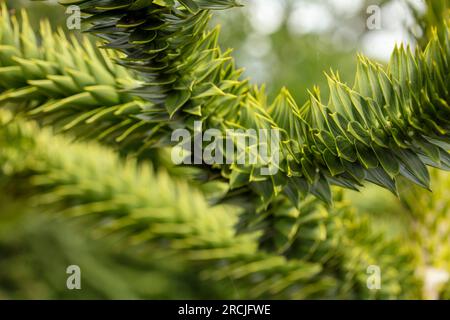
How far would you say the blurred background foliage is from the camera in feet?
3.40

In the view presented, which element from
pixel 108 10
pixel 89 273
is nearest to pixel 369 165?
pixel 108 10

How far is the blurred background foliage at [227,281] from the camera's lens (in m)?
1.04

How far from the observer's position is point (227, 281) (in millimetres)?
1116

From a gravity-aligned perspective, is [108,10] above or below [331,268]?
above

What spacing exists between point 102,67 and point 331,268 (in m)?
0.49

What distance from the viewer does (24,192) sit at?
122 centimetres

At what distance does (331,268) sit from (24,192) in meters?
0.70

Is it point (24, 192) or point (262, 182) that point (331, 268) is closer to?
point (262, 182)

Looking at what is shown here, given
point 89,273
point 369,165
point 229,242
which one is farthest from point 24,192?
point 369,165

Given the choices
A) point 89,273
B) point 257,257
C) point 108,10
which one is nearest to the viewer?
point 108,10

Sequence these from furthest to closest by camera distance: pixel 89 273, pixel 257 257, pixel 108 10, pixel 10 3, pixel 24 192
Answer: pixel 89 273, pixel 10 3, pixel 24 192, pixel 257 257, pixel 108 10
